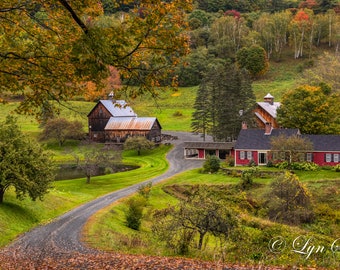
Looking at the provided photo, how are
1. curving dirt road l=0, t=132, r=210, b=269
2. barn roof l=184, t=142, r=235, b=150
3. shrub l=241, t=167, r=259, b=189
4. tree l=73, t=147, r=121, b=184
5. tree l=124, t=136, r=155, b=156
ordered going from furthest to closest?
tree l=124, t=136, r=155, b=156 → barn roof l=184, t=142, r=235, b=150 → tree l=73, t=147, r=121, b=184 → shrub l=241, t=167, r=259, b=189 → curving dirt road l=0, t=132, r=210, b=269

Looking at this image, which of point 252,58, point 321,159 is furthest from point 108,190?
point 252,58

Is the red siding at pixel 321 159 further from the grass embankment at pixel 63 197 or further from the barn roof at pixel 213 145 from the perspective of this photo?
the grass embankment at pixel 63 197

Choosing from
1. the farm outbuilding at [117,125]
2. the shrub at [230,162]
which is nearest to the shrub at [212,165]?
the shrub at [230,162]

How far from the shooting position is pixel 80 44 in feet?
33.6

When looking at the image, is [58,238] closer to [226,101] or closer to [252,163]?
[252,163]

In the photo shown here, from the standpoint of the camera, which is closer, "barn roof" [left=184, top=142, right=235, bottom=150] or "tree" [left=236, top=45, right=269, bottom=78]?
"barn roof" [left=184, top=142, right=235, bottom=150]

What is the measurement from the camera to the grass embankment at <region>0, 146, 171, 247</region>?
1070 inches

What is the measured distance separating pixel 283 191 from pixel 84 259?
21329 mm

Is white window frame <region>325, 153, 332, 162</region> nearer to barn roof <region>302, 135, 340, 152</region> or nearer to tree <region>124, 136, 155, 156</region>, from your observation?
barn roof <region>302, 135, 340, 152</region>

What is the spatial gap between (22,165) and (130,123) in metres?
46.6

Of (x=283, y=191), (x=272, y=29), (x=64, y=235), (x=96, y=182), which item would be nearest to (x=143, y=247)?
(x=64, y=235)

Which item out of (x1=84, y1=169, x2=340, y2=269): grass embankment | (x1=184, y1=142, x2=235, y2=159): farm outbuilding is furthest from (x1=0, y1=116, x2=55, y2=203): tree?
(x1=184, y1=142, x2=235, y2=159): farm outbuilding

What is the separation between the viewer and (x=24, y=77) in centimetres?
1238

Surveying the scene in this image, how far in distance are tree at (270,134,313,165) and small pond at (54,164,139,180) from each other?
1889cm
